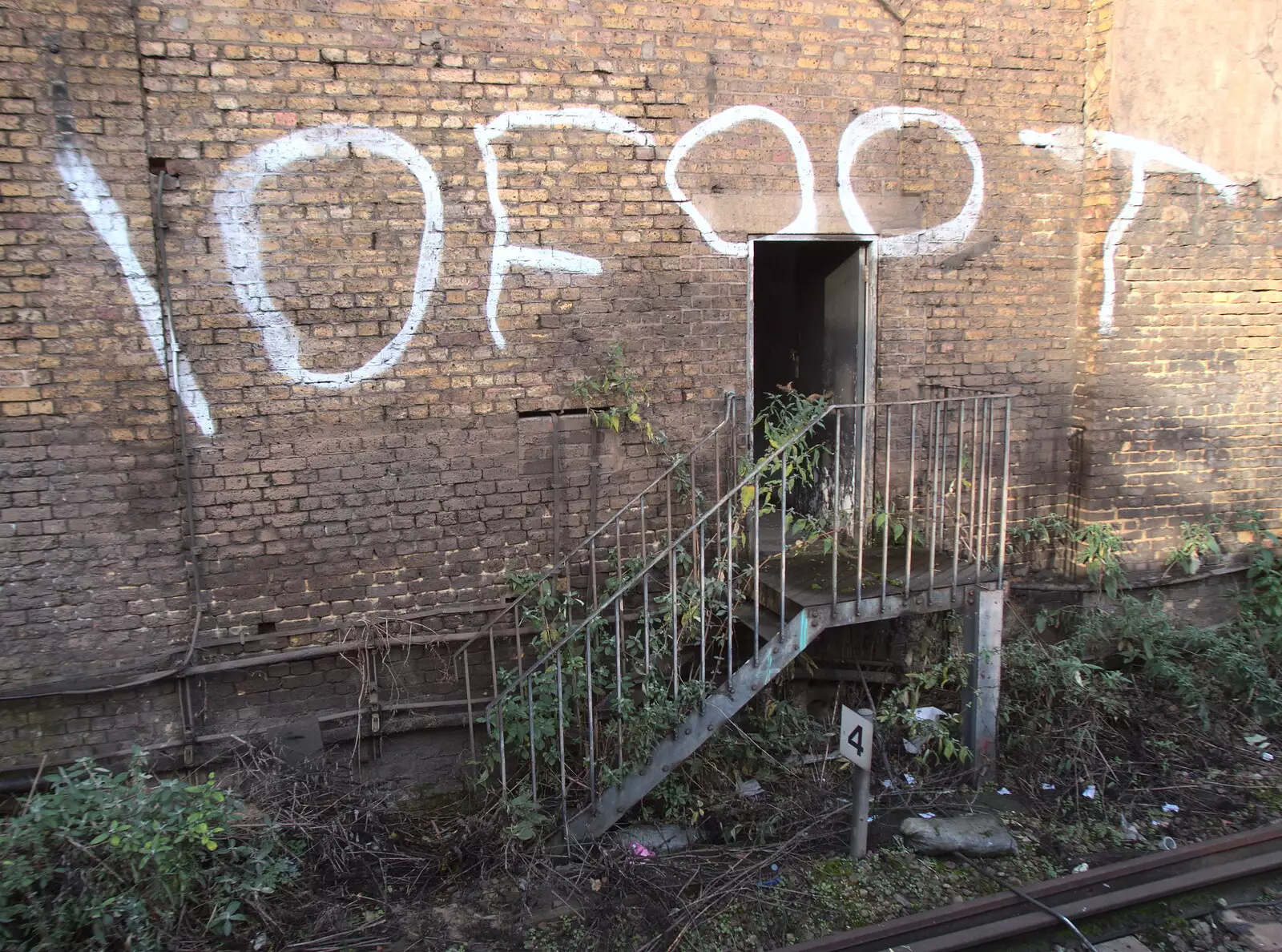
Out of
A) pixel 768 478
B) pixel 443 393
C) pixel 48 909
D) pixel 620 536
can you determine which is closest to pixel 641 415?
pixel 620 536

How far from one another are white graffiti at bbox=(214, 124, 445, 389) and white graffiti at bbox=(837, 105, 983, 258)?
2616 mm

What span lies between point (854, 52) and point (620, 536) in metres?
3.44

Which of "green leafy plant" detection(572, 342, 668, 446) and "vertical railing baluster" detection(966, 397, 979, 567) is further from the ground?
"green leafy plant" detection(572, 342, 668, 446)

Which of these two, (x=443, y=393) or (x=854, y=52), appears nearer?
(x=443, y=393)

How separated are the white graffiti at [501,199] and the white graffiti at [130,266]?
64.4 inches

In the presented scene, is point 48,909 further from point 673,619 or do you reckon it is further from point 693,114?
point 693,114

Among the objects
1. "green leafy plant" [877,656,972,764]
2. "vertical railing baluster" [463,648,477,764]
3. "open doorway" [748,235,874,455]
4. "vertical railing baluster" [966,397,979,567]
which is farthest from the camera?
"open doorway" [748,235,874,455]

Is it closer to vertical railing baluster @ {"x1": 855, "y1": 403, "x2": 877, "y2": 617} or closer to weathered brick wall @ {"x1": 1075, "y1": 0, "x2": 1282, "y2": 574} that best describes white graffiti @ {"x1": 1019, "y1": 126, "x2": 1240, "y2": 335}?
weathered brick wall @ {"x1": 1075, "y1": 0, "x2": 1282, "y2": 574}

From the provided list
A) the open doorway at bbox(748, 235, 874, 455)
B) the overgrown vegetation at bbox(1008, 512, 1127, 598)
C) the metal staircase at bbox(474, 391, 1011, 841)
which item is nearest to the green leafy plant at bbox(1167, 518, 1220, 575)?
the overgrown vegetation at bbox(1008, 512, 1127, 598)

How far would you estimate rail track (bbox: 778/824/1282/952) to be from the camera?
3775 millimetres

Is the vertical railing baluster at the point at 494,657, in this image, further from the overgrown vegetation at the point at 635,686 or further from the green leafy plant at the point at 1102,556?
the green leafy plant at the point at 1102,556

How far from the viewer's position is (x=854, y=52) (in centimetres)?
538

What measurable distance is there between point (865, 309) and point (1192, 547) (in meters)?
3.11

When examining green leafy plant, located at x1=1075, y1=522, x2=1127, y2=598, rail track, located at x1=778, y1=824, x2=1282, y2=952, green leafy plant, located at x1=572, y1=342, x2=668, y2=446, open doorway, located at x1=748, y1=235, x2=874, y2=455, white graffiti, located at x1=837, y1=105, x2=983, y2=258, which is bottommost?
rail track, located at x1=778, y1=824, x2=1282, y2=952
